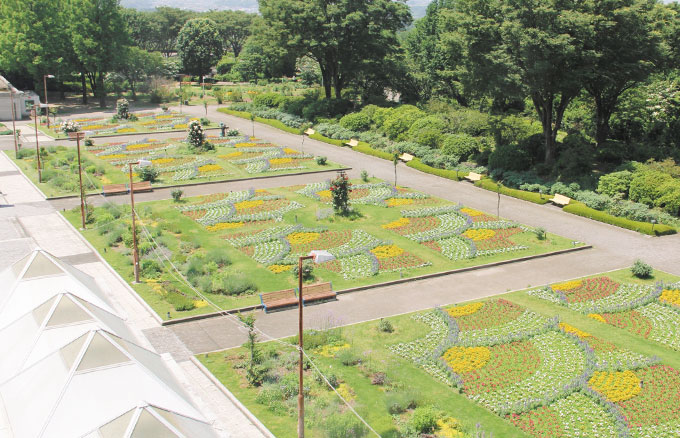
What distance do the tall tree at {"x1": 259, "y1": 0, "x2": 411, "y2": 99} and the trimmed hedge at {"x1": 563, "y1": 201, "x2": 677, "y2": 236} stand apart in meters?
29.8

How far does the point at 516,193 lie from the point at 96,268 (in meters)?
25.3

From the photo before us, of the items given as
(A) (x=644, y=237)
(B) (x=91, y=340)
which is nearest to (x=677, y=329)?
(A) (x=644, y=237)

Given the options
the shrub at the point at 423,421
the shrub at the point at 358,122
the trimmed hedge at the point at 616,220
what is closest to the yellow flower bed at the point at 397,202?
the trimmed hedge at the point at 616,220

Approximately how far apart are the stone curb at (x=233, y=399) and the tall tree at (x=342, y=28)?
4356 centimetres

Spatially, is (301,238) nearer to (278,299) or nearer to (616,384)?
(278,299)

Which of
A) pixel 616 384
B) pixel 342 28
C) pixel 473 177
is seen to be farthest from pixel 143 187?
pixel 616 384

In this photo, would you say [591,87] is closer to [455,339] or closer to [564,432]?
[455,339]

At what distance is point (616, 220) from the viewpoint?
3538 cm

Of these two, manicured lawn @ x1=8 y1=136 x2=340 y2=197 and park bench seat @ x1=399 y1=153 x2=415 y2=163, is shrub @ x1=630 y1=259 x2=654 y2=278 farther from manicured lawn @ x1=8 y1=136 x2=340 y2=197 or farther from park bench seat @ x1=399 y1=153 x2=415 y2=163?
manicured lawn @ x1=8 y1=136 x2=340 y2=197

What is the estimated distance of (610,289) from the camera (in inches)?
1067

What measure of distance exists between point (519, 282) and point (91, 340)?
18.5 metres

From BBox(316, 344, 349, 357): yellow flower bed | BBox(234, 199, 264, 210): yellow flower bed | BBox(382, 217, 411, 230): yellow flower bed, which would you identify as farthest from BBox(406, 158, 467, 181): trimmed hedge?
BBox(316, 344, 349, 357): yellow flower bed

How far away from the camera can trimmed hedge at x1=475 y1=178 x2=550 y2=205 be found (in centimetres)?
3969

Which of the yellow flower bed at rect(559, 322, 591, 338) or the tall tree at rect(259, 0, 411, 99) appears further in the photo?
the tall tree at rect(259, 0, 411, 99)
